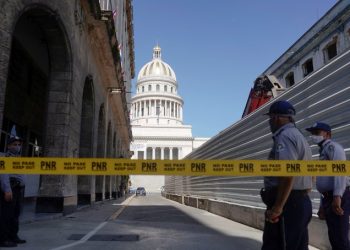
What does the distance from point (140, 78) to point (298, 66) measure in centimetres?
10037

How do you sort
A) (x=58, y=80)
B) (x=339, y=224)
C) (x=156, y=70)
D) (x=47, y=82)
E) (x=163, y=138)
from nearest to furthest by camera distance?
(x=339, y=224) < (x=58, y=80) < (x=47, y=82) < (x=163, y=138) < (x=156, y=70)

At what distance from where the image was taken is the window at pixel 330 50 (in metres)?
27.0

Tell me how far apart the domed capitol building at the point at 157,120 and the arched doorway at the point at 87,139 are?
78132mm

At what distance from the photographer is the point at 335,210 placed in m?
4.38

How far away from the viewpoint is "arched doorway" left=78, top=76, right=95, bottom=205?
648 inches

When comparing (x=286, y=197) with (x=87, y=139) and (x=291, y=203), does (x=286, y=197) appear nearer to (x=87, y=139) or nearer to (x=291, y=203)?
(x=291, y=203)

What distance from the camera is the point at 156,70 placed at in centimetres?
13138

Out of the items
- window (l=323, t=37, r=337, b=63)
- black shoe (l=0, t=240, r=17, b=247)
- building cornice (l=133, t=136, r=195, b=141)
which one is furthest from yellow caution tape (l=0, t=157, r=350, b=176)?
building cornice (l=133, t=136, r=195, b=141)

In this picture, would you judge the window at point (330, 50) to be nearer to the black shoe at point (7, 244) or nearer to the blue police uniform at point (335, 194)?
the blue police uniform at point (335, 194)

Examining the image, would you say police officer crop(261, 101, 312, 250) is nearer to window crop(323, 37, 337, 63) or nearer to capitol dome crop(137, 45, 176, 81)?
window crop(323, 37, 337, 63)

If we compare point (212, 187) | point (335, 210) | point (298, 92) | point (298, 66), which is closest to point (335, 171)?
point (335, 210)

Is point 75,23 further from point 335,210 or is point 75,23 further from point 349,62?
point 335,210

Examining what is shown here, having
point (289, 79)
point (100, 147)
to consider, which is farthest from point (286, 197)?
point (289, 79)

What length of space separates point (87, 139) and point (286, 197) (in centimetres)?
1423
